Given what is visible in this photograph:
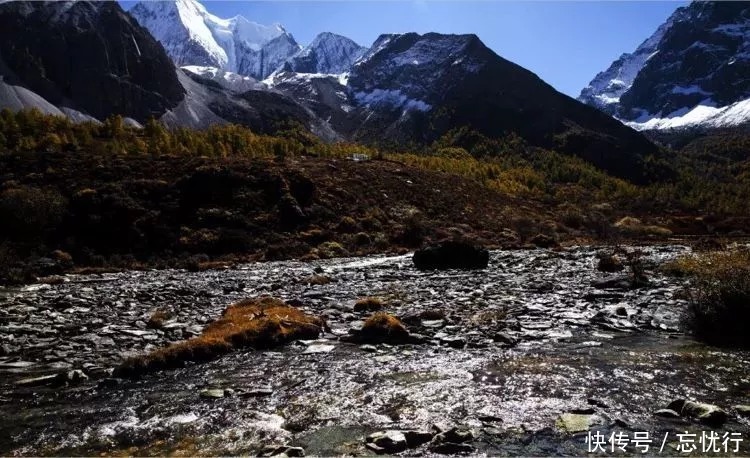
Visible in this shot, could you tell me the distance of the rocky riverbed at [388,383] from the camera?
25.1 feet

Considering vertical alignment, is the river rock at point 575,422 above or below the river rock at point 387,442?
above

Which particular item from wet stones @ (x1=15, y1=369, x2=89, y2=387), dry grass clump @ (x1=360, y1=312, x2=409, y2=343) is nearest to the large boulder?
dry grass clump @ (x1=360, y1=312, x2=409, y2=343)

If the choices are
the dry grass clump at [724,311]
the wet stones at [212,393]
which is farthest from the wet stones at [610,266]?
the wet stones at [212,393]

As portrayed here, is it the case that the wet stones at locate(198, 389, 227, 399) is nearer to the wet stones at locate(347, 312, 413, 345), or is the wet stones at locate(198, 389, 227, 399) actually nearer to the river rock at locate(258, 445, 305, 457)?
the river rock at locate(258, 445, 305, 457)

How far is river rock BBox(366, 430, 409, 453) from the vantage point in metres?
7.17

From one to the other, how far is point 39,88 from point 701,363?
23393 cm

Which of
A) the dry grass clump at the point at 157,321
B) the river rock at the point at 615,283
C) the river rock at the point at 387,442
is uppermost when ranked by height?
the river rock at the point at 615,283

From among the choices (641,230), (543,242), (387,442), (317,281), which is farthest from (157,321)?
(641,230)

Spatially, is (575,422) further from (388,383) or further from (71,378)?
(71,378)

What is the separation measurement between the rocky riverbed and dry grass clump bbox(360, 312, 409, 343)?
531 mm

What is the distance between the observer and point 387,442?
7289 millimetres

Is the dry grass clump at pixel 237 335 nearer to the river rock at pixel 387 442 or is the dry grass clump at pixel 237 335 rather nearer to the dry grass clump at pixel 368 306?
the dry grass clump at pixel 368 306

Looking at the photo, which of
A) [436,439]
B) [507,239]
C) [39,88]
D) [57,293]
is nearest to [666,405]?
[436,439]

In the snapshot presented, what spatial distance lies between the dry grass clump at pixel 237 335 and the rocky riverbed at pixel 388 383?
1.63ft
